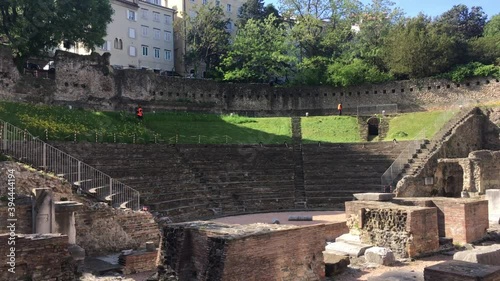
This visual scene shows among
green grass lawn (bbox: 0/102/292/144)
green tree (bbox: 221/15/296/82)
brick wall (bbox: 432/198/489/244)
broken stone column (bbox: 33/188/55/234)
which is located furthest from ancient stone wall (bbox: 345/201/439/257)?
green tree (bbox: 221/15/296/82)

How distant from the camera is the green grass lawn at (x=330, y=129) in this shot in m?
34.3

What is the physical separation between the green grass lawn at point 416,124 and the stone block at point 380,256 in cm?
1951

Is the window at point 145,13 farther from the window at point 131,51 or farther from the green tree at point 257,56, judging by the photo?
the green tree at point 257,56

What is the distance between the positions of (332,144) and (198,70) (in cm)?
2767

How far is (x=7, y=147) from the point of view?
16766 mm

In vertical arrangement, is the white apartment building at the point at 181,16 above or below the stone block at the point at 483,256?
above

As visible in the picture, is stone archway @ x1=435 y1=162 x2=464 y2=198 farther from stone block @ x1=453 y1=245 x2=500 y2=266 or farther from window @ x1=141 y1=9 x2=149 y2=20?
window @ x1=141 y1=9 x2=149 y2=20

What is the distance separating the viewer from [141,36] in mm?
53156

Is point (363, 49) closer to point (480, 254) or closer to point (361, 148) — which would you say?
point (361, 148)

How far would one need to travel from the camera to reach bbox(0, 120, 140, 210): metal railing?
664 inches

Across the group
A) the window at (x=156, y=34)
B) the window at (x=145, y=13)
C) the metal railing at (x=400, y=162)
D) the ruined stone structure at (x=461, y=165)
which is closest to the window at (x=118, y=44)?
the window at (x=145, y=13)

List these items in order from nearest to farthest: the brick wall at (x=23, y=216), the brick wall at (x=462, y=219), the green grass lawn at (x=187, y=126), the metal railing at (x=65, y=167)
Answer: the brick wall at (x=23, y=216), the brick wall at (x=462, y=219), the metal railing at (x=65, y=167), the green grass lawn at (x=187, y=126)

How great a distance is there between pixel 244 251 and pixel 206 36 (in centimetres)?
4334

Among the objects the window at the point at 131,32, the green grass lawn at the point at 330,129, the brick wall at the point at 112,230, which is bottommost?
the brick wall at the point at 112,230
